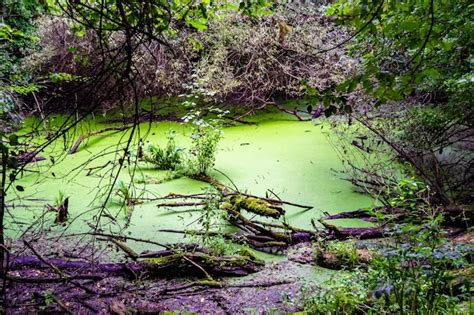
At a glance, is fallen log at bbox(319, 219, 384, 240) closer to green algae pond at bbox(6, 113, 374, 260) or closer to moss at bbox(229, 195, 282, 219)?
green algae pond at bbox(6, 113, 374, 260)

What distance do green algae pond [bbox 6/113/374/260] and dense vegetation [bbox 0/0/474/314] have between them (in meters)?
0.09

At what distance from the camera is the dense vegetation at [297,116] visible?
1267 mm

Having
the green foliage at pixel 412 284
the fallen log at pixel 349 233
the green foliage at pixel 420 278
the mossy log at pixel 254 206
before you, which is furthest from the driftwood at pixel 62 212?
the green foliage at pixel 420 278

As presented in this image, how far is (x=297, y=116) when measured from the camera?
532cm

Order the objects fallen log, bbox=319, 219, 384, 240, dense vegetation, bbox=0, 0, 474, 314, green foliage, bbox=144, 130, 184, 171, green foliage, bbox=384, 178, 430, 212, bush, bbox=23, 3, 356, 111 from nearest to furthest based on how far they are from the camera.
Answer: dense vegetation, bbox=0, 0, 474, 314
green foliage, bbox=384, 178, 430, 212
fallen log, bbox=319, 219, 384, 240
green foliage, bbox=144, 130, 184, 171
bush, bbox=23, 3, 356, 111

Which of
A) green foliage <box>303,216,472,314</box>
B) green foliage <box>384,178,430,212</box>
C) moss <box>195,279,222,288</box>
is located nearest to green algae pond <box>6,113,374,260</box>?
moss <box>195,279,222,288</box>

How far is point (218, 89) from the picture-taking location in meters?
4.97

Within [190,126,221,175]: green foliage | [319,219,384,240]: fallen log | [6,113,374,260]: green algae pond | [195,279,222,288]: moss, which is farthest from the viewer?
[190,126,221,175]: green foliage

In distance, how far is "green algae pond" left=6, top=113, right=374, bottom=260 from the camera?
109 inches

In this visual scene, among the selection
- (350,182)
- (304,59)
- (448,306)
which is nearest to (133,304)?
(448,306)

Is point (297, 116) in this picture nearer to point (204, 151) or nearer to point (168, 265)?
point (204, 151)

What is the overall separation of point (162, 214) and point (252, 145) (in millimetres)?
1827

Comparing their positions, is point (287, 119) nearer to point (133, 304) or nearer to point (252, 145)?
point (252, 145)

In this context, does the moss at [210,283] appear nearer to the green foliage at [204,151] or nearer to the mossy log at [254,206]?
the mossy log at [254,206]
